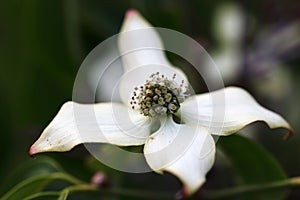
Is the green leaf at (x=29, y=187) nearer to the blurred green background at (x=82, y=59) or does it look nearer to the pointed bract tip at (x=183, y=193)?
the pointed bract tip at (x=183, y=193)

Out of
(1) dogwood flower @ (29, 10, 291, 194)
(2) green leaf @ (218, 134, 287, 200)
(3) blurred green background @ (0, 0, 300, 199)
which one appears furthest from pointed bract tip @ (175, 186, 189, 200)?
(3) blurred green background @ (0, 0, 300, 199)

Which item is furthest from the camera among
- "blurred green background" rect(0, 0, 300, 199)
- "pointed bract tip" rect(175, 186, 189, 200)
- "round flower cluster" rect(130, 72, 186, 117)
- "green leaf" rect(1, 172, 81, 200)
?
"blurred green background" rect(0, 0, 300, 199)

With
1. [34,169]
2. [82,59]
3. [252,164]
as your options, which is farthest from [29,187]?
[82,59]

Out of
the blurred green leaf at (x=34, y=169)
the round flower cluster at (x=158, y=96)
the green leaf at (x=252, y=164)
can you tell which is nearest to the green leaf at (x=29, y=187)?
the blurred green leaf at (x=34, y=169)

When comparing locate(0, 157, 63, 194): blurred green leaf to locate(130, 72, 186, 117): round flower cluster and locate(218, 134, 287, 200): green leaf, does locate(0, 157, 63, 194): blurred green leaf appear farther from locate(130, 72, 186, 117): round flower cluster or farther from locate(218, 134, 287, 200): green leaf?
locate(218, 134, 287, 200): green leaf

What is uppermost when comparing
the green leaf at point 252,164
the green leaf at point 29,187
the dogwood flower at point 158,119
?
the dogwood flower at point 158,119

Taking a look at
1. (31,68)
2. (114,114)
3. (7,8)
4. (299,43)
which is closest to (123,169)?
(114,114)

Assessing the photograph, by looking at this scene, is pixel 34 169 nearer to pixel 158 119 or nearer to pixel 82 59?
pixel 158 119
